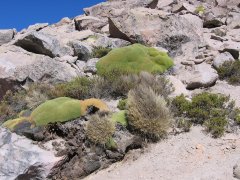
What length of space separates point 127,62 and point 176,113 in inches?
174

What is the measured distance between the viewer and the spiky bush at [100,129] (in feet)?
31.6

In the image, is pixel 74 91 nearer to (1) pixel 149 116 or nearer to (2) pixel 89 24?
Result: (1) pixel 149 116

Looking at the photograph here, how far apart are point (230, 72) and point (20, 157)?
25.9 ft

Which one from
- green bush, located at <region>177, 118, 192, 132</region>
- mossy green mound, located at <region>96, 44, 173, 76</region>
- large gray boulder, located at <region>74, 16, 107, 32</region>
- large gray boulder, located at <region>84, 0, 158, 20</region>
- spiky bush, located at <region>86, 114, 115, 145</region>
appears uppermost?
large gray boulder, located at <region>84, 0, 158, 20</region>

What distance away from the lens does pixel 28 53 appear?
54.7ft

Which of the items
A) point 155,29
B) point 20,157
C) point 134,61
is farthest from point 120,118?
point 155,29

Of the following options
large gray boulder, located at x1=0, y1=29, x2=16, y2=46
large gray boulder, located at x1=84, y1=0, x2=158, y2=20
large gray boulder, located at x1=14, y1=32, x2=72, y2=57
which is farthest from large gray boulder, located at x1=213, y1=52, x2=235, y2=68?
large gray boulder, located at x1=84, y1=0, x2=158, y2=20

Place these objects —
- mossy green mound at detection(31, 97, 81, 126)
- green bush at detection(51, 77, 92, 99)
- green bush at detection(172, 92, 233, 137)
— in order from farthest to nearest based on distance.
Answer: green bush at detection(51, 77, 92, 99) < mossy green mound at detection(31, 97, 81, 126) < green bush at detection(172, 92, 233, 137)

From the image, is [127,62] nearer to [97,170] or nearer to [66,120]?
[66,120]

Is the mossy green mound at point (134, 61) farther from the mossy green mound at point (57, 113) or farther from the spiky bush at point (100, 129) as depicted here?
the spiky bush at point (100, 129)

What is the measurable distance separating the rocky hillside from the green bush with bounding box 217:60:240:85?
0.03 meters

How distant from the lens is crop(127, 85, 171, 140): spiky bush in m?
9.69

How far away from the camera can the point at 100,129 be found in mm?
9773

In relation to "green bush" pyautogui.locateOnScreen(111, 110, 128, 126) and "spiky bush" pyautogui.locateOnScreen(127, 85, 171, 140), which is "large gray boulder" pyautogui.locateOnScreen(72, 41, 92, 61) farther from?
"spiky bush" pyautogui.locateOnScreen(127, 85, 171, 140)
